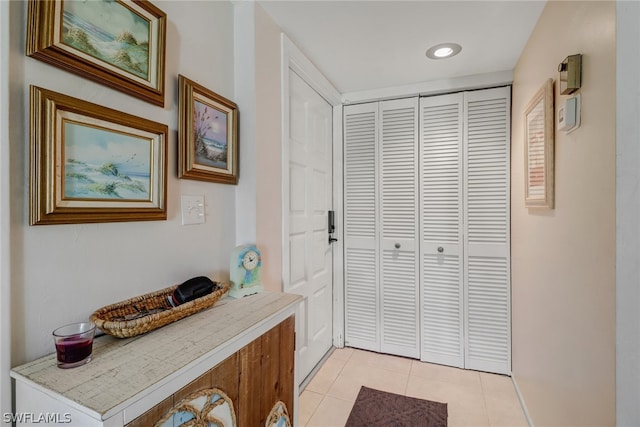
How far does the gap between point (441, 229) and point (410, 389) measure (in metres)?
1.19

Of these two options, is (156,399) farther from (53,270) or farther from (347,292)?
(347,292)

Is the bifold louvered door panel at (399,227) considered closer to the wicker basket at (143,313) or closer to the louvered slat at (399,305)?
the louvered slat at (399,305)

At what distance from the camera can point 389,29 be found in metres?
1.69

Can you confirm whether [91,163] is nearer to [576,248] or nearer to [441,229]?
[576,248]

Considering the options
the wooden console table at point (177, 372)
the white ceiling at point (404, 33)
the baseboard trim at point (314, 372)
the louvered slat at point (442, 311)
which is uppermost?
the white ceiling at point (404, 33)

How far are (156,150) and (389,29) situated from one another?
1.41m

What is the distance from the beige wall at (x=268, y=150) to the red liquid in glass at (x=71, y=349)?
0.81 metres

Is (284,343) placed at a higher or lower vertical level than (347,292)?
higher

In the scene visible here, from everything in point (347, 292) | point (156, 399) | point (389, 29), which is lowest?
point (347, 292)

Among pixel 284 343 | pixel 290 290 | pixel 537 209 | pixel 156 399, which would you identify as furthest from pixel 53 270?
pixel 537 209

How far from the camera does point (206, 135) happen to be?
50.6 inches

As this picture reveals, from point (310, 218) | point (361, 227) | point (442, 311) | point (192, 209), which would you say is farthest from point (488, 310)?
point (192, 209)

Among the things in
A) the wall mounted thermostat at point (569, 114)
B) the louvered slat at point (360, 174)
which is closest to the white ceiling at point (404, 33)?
the louvered slat at point (360, 174)

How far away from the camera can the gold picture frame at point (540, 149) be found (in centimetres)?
137
